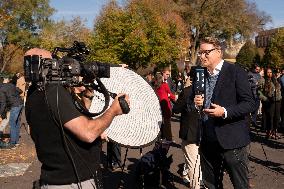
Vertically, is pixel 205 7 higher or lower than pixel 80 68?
higher

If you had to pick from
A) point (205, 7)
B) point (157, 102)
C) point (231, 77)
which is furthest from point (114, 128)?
point (205, 7)

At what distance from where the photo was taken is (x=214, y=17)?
168 feet

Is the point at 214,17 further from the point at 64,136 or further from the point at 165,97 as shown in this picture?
the point at 64,136

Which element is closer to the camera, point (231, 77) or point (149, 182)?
point (231, 77)

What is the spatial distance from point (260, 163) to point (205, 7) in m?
44.5

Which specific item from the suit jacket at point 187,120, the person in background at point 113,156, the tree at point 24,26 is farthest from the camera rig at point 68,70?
the tree at point 24,26

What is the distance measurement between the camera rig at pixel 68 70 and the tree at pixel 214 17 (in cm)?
4773

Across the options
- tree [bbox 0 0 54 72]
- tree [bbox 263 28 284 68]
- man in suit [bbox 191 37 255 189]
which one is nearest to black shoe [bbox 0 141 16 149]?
man in suit [bbox 191 37 255 189]

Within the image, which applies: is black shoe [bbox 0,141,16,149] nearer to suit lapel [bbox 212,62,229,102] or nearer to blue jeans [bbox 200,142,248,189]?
blue jeans [bbox 200,142,248,189]

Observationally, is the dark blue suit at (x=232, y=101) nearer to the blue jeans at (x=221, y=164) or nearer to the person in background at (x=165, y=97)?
the blue jeans at (x=221, y=164)

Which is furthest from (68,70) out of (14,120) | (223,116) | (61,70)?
(14,120)

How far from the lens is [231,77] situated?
405cm

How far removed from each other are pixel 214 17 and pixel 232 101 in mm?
48745

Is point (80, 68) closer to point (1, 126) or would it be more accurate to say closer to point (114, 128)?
point (114, 128)
